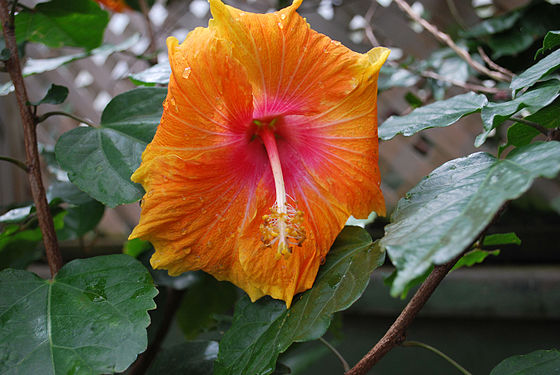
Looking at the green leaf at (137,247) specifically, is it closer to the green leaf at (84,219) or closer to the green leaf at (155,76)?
the green leaf at (84,219)

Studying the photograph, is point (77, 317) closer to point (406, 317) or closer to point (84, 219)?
point (406, 317)

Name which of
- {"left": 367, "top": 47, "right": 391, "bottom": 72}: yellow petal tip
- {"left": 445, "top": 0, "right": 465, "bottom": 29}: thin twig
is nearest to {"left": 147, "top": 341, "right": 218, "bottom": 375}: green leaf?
{"left": 367, "top": 47, "right": 391, "bottom": 72}: yellow petal tip

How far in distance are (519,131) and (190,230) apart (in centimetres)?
A: 39

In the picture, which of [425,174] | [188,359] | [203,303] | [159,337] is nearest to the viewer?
[188,359]

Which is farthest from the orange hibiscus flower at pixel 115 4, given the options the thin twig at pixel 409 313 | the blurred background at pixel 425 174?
the thin twig at pixel 409 313

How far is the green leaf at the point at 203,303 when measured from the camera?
1.10 metres

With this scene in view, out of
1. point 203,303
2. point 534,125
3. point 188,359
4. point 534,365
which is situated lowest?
point 203,303

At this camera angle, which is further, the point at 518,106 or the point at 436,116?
the point at 436,116

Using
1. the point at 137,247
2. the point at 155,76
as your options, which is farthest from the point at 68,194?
the point at 155,76

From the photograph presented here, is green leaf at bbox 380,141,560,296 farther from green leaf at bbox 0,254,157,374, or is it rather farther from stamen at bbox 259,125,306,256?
green leaf at bbox 0,254,157,374

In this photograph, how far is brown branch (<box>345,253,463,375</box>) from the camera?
45cm

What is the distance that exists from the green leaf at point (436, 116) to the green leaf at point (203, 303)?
666mm

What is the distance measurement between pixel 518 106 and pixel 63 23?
2.44 feet

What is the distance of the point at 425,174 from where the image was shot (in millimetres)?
1603
